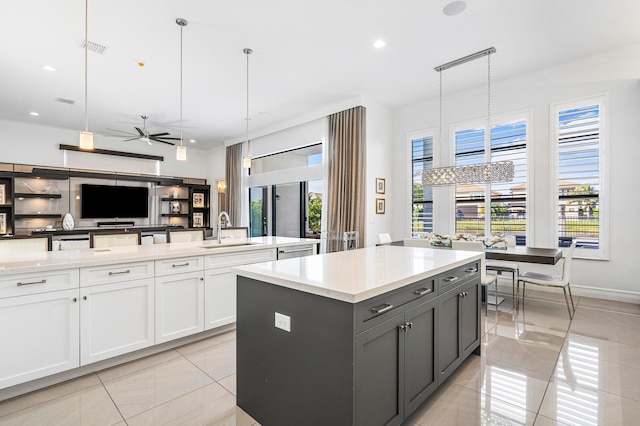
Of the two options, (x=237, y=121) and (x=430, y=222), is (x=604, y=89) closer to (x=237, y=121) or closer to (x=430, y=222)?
(x=430, y=222)

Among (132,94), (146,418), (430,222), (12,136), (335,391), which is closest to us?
(335,391)

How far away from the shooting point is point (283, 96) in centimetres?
575

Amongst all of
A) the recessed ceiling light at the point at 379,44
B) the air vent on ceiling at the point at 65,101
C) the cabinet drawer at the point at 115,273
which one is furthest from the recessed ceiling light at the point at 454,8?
the air vent on ceiling at the point at 65,101

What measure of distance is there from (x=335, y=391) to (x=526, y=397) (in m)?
1.53

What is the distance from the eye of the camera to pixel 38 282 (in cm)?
210

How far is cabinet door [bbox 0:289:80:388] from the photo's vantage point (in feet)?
6.59

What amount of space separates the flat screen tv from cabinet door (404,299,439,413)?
8.57m

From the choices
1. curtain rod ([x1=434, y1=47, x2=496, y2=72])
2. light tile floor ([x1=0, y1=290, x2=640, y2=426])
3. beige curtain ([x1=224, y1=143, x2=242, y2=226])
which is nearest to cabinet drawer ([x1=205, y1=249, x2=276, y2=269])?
light tile floor ([x1=0, y1=290, x2=640, y2=426])

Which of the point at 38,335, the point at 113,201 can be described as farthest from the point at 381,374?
the point at 113,201

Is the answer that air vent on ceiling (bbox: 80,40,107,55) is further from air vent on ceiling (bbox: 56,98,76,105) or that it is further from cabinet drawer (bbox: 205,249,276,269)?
cabinet drawer (bbox: 205,249,276,269)

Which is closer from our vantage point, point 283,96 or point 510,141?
point 510,141

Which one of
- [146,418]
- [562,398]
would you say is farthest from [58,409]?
[562,398]

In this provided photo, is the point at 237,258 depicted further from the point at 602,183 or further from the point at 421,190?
the point at 602,183

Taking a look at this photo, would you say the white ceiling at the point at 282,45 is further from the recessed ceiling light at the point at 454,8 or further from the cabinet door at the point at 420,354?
the cabinet door at the point at 420,354
